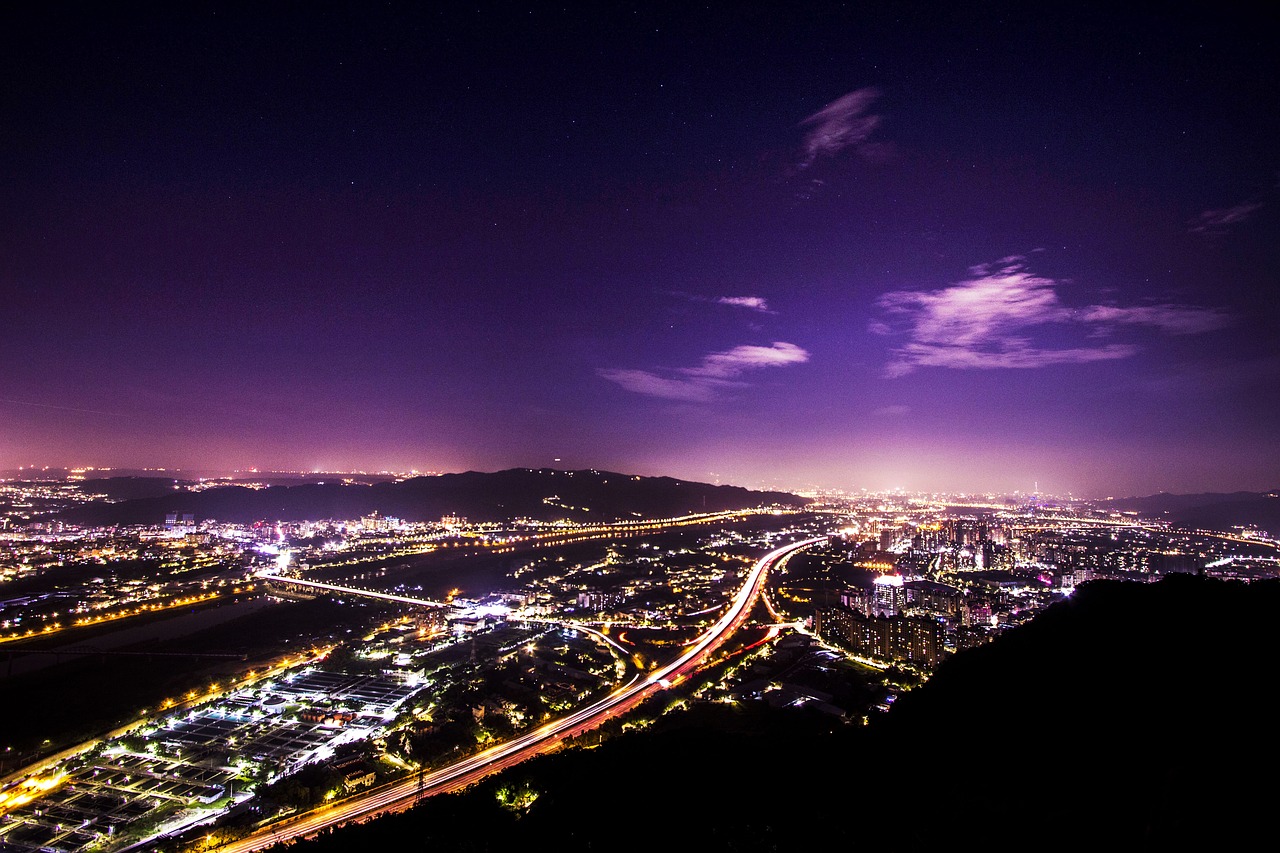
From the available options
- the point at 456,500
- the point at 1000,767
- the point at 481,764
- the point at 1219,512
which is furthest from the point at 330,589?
the point at 1219,512

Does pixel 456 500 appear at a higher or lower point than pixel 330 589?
higher

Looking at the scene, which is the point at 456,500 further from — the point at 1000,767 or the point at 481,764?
the point at 1000,767

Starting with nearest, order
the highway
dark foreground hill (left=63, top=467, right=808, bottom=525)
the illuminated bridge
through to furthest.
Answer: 1. the highway
2. the illuminated bridge
3. dark foreground hill (left=63, top=467, right=808, bottom=525)

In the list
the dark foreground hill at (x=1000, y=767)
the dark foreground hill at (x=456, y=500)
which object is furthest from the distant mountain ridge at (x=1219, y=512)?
the dark foreground hill at (x=1000, y=767)

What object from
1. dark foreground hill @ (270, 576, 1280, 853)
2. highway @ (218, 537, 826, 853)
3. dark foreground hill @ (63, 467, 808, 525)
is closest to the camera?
dark foreground hill @ (270, 576, 1280, 853)

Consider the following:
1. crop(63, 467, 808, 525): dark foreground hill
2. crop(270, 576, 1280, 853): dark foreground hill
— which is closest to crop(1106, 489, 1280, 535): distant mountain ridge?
crop(63, 467, 808, 525): dark foreground hill

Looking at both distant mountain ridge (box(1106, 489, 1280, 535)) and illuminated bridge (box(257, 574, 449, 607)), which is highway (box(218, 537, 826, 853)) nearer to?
illuminated bridge (box(257, 574, 449, 607))

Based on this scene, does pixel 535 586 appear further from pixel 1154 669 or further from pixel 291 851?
pixel 1154 669
